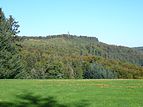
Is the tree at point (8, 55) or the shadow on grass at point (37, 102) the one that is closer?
the shadow on grass at point (37, 102)

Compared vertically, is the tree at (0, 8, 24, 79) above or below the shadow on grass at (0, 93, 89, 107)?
above

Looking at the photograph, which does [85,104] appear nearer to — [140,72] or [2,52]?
[2,52]

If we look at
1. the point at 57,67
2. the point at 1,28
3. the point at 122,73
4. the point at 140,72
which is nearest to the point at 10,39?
the point at 1,28

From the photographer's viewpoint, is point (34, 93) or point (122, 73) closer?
point (34, 93)

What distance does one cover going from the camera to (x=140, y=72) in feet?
543

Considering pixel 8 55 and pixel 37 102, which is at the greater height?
pixel 8 55

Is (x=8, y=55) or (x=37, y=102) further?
(x=8, y=55)

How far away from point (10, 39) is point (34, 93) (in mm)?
42099

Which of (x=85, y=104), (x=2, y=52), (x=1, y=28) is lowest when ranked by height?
(x=85, y=104)

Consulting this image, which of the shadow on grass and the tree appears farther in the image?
the tree

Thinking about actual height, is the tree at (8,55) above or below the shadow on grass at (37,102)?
above

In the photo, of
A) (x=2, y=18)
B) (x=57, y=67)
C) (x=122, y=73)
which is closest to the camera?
(x=2, y=18)

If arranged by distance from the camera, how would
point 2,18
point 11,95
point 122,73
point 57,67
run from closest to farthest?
1. point 11,95
2. point 2,18
3. point 57,67
4. point 122,73

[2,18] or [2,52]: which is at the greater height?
[2,18]
